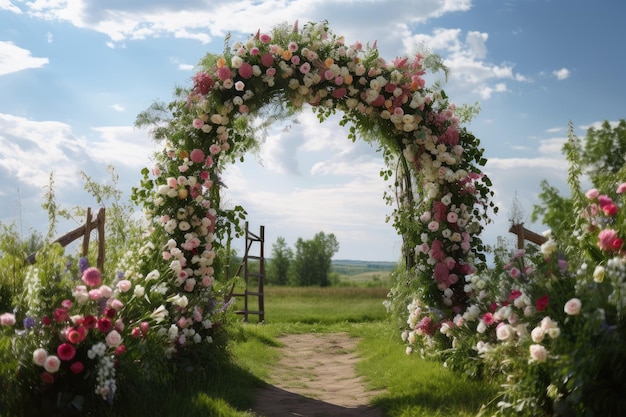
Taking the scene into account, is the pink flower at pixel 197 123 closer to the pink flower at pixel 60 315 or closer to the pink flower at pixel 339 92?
the pink flower at pixel 339 92

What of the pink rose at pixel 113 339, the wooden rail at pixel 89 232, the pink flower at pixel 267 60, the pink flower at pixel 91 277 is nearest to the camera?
the pink rose at pixel 113 339

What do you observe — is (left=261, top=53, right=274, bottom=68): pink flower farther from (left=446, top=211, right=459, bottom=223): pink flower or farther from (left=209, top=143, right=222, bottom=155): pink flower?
(left=446, top=211, right=459, bottom=223): pink flower

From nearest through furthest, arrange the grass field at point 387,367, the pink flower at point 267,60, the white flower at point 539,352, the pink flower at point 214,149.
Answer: the white flower at point 539,352, the grass field at point 387,367, the pink flower at point 214,149, the pink flower at point 267,60

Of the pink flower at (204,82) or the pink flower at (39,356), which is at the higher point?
the pink flower at (204,82)

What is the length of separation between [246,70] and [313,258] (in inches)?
1104

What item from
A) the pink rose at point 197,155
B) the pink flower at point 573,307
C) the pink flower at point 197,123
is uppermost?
the pink flower at point 197,123

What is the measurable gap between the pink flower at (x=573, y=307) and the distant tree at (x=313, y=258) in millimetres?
29972

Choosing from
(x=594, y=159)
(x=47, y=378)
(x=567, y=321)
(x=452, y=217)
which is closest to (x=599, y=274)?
(x=567, y=321)

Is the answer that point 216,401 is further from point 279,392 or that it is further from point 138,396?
point 279,392

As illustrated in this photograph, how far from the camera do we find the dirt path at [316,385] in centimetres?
616

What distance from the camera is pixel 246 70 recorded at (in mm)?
7305

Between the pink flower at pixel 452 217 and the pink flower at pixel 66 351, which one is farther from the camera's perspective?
the pink flower at pixel 452 217

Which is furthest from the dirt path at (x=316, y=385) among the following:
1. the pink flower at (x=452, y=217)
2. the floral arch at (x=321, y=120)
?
the pink flower at (x=452, y=217)

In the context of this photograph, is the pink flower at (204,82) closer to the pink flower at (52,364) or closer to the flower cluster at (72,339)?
the flower cluster at (72,339)
